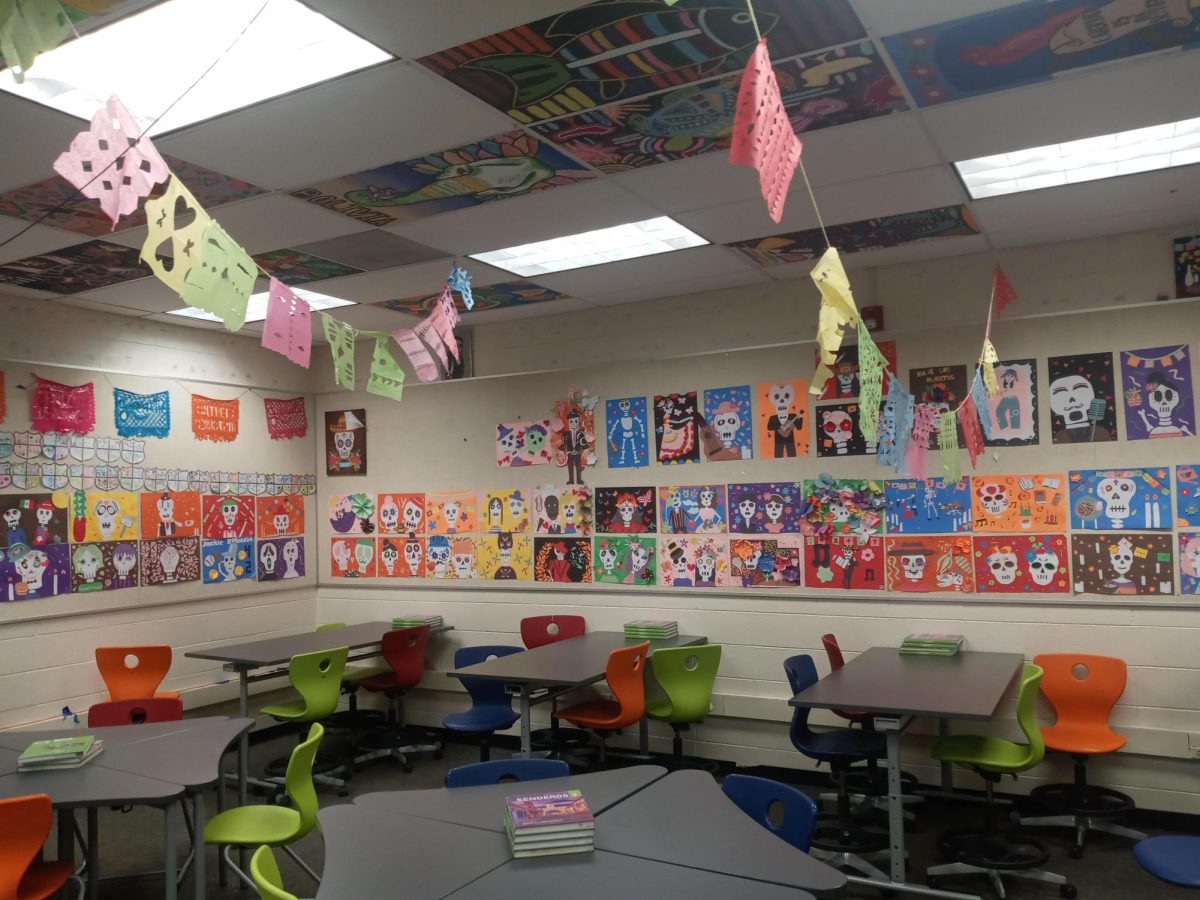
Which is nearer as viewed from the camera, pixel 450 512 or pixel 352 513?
pixel 450 512

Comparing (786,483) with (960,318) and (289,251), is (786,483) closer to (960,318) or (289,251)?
(960,318)

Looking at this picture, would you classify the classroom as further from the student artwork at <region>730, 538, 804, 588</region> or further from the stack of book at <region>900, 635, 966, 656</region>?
the stack of book at <region>900, 635, 966, 656</region>

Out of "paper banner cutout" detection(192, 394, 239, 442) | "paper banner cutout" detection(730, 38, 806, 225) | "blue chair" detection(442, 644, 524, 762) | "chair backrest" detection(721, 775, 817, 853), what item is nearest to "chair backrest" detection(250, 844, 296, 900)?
"chair backrest" detection(721, 775, 817, 853)

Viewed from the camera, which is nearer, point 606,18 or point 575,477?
point 606,18

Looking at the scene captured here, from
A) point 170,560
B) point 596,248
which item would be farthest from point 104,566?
point 596,248

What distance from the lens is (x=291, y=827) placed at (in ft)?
11.0

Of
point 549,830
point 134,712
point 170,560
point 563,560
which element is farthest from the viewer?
point 563,560

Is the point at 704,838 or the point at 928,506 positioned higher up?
the point at 928,506

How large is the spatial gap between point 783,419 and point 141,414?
4284 mm

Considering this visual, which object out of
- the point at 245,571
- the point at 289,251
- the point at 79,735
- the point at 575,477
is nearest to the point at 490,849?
the point at 79,735

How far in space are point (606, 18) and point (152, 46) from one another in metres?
1.33

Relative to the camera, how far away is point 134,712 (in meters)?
4.23

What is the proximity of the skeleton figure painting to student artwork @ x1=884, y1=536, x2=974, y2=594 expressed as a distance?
59 centimetres

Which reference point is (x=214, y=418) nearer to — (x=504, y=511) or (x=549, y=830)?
(x=504, y=511)
